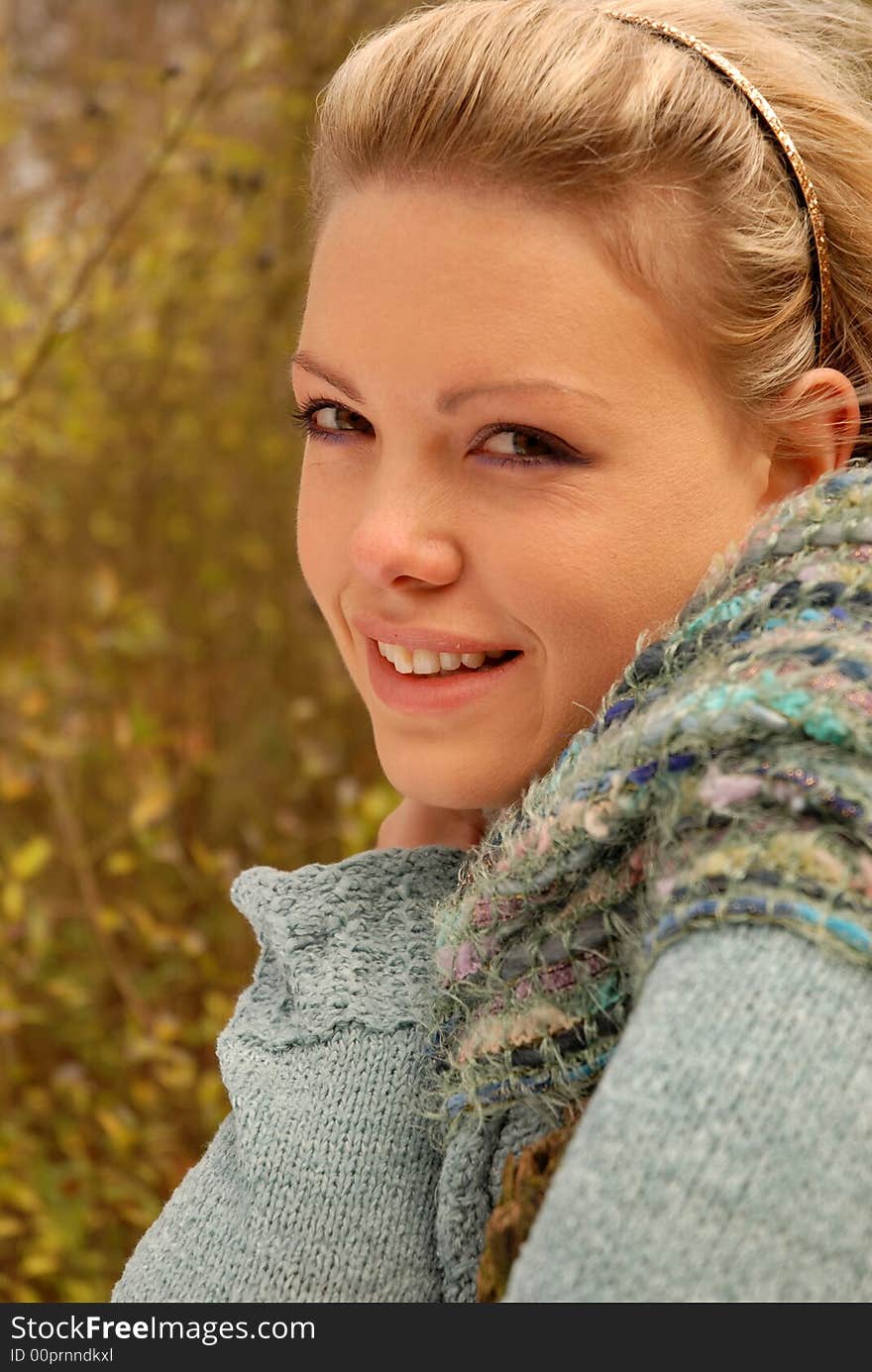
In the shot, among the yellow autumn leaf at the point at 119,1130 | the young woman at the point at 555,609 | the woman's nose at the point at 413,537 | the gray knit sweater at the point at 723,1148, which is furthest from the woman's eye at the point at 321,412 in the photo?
the yellow autumn leaf at the point at 119,1130

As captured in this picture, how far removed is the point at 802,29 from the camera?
1165mm

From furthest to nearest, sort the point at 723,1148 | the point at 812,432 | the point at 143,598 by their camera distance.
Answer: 1. the point at 143,598
2. the point at 812,432
3. the point at 723,1148

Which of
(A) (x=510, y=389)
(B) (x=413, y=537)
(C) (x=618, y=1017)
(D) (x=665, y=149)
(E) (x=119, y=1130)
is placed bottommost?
(E) (x=119, y=1130)

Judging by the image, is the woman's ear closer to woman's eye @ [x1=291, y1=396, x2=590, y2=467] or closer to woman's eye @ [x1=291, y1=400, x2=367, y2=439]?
woman's eye @ [x1=291, y1=396, x2=590, y2=467]

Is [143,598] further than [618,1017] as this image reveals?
Yes

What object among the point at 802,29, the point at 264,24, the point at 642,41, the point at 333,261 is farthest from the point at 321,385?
the point at 264,24

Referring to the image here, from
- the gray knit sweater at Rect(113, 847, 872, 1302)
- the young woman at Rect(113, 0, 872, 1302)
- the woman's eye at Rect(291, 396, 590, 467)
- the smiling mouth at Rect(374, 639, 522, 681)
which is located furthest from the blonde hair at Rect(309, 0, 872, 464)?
the gray knit sweater at Rect(113, 847, 872, 1302)

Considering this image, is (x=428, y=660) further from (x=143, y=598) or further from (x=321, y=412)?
(x=143, y=598)

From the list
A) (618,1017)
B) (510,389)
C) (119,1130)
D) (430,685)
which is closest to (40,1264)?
(119,1130)

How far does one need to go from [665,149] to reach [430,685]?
0.44 meters

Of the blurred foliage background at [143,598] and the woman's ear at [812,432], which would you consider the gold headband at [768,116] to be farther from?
the blurred foliage background at [143,598]

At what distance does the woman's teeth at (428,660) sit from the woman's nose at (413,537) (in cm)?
7

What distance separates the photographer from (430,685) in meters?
1.10

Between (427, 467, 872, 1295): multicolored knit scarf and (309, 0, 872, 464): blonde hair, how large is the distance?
193 mm
